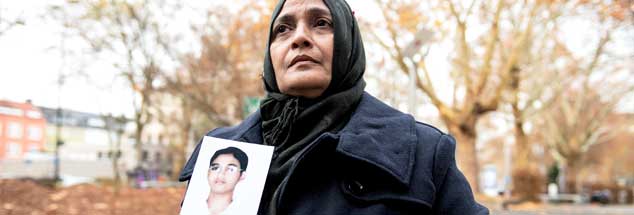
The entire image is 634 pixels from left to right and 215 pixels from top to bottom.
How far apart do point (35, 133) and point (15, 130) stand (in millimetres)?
1151

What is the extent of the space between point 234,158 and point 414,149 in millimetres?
471

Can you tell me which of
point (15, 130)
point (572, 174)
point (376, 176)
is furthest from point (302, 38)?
point (572, 174)

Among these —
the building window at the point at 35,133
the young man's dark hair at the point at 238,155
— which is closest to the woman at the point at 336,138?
the young man's dark hair at the point at 238,155

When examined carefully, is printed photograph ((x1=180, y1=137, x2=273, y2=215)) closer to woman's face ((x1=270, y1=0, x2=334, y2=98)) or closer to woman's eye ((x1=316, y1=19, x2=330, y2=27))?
woman's face ((x1=270, y1=0, x2=334, y2=98))

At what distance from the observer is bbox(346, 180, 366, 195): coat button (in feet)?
5.17

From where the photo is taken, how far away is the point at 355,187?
1590mm

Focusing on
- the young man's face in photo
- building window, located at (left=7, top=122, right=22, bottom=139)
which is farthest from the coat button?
building window, located at (left=7, top=122, right=22, bottom=139)

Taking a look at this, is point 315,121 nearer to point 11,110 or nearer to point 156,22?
point 11,110

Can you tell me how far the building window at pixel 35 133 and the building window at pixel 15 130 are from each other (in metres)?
0.37

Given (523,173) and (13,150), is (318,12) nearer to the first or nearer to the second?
(13,150)

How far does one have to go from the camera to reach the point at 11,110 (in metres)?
9.42

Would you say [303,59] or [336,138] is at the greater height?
[303,59]

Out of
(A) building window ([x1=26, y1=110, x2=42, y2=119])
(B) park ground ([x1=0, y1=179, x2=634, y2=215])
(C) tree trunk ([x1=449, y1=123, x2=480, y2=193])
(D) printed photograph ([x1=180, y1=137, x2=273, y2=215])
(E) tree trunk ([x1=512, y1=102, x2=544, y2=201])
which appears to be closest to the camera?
(D) printed photograph ([x1=180, y1=137, x2=273, y2=215])

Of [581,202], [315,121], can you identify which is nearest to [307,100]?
[315,121]
